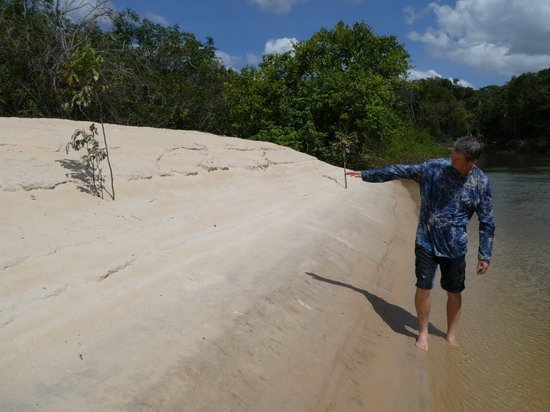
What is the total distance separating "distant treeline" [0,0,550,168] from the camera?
13.1 metres

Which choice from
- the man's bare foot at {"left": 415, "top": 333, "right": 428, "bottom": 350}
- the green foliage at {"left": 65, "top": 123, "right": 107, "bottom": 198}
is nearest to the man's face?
the man's bare foot at {"left": 415, "top": 333, "right": 428, "bottom": 350}

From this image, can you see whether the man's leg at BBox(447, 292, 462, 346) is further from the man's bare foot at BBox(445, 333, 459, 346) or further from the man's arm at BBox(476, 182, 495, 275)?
the man's arm at BBox(476, 182, 495, 275)

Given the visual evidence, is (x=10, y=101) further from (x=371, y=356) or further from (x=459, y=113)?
(x=459, y=113)

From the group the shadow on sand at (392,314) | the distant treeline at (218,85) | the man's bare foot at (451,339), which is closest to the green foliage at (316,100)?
the distant treeline at (218,85)

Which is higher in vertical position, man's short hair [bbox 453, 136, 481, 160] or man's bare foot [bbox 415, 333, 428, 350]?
man's short hair [bbox 453, 136, 481, 160]

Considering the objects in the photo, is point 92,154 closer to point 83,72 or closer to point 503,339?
point 83,72

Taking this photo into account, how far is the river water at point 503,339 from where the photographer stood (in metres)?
3.57

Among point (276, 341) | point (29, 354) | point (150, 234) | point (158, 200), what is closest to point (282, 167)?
point (158, 200)

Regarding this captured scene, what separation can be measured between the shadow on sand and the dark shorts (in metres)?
0.80

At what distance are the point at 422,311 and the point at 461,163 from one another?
1390mm

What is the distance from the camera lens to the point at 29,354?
288 centimetres

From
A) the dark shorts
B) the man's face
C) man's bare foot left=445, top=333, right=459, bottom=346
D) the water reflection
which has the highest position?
the man's face

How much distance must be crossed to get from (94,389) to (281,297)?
212cm

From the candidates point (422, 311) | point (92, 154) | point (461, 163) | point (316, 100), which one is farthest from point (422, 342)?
point (316, 100)
